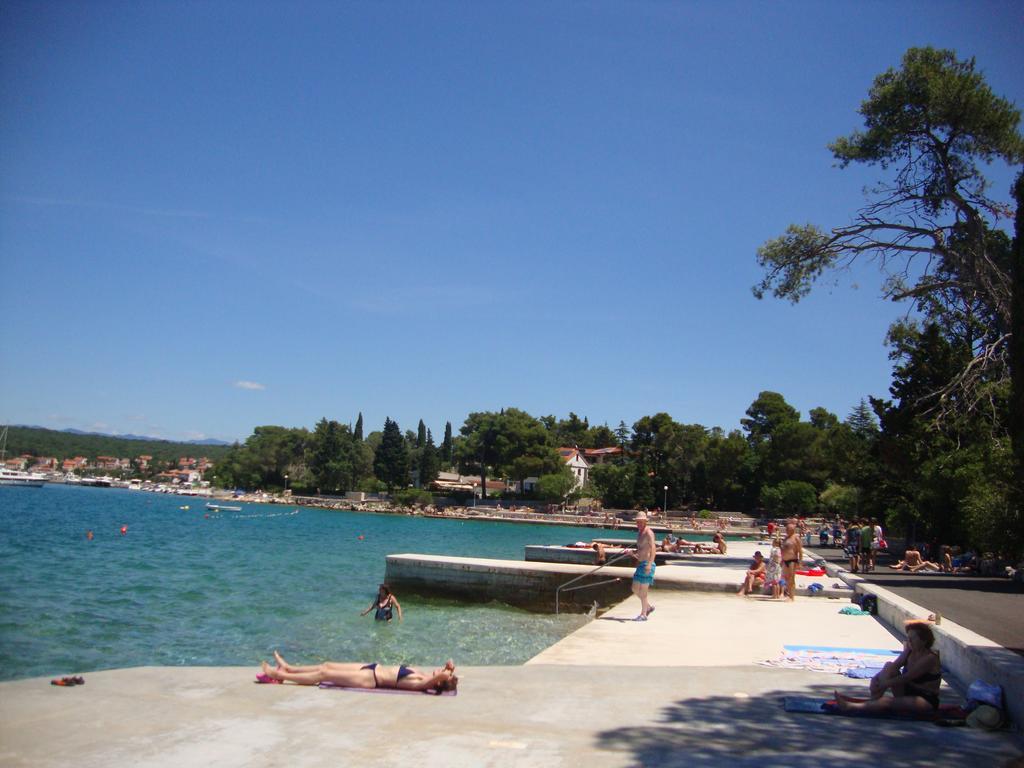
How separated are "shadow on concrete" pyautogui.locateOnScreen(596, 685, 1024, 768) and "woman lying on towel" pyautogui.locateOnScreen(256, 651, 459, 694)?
1.74 metres

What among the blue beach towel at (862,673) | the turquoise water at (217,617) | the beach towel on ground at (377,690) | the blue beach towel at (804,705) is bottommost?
the turquoise water at (217,617)

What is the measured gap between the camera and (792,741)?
5008mm

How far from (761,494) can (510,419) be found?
3469cm

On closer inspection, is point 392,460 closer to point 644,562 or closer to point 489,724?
point 644,562

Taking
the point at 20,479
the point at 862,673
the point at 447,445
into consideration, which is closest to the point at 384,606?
the point at 862,673

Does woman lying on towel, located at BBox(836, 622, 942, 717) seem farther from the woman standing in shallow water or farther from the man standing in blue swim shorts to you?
the woman standing in shallow water

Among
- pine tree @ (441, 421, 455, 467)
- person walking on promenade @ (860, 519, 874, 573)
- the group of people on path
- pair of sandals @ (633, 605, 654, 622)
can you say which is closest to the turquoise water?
pair of sandals @ (633, 605, 654, 622)

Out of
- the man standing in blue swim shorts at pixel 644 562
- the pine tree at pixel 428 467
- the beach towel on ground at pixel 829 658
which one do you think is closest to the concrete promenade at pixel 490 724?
→ the beach towel on ground at pixel 829 658

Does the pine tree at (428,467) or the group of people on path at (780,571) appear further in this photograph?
the pine tree at (428,467)

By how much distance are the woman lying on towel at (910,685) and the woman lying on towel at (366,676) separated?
120 inches

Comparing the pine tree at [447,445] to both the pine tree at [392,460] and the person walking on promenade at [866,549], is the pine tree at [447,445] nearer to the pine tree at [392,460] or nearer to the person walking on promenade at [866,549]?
the pine tree at [392,460]

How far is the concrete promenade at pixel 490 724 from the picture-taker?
471 cm

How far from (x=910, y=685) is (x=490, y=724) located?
3.12m

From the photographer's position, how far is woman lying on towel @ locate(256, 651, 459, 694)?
6445 millimetres
